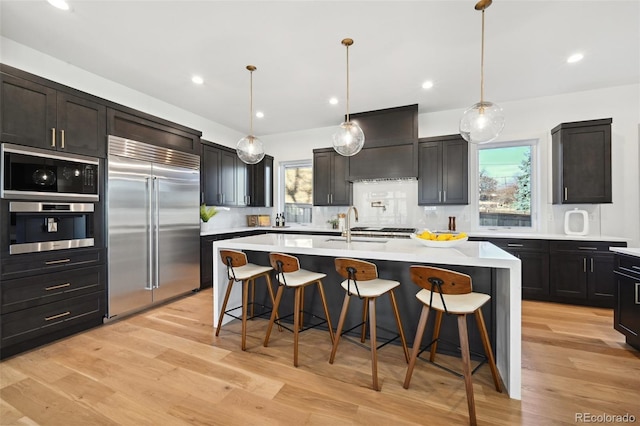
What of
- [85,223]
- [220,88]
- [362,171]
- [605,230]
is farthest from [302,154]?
[605,230]

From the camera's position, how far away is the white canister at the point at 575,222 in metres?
3.89

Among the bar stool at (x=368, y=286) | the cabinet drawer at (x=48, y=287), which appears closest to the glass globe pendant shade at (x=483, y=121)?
the bar stool at (x=368, y=286)

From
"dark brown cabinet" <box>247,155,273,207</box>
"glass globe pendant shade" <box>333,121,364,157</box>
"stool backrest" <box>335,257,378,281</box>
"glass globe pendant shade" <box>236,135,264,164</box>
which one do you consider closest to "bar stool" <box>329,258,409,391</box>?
"stool backrest" <box>335,257,378,281</box>

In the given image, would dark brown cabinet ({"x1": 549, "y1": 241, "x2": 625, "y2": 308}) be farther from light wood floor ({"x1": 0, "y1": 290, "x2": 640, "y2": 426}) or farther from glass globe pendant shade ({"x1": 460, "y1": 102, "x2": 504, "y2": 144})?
glass globe pendant shade ({"x1": 460, "y1": 102, "x2": 504, "y2": 144})

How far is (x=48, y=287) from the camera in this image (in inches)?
104

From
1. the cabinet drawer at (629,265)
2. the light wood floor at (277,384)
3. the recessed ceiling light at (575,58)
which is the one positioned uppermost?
the recessed ceiling light at (575,58)

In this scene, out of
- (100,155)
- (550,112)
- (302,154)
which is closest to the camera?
(100,155)

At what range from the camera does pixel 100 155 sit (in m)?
3.08

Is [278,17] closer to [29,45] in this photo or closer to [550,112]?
[29,45]

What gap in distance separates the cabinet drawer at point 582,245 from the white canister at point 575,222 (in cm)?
26

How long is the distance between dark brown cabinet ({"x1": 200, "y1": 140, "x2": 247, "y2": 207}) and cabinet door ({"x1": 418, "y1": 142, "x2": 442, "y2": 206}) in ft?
11.2

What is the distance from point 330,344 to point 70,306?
8.80 ft

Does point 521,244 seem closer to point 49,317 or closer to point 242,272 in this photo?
point 242,272

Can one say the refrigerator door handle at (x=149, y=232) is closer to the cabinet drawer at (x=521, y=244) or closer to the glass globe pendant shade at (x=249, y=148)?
the glass globe pendant shade at (x=249, y=148)
